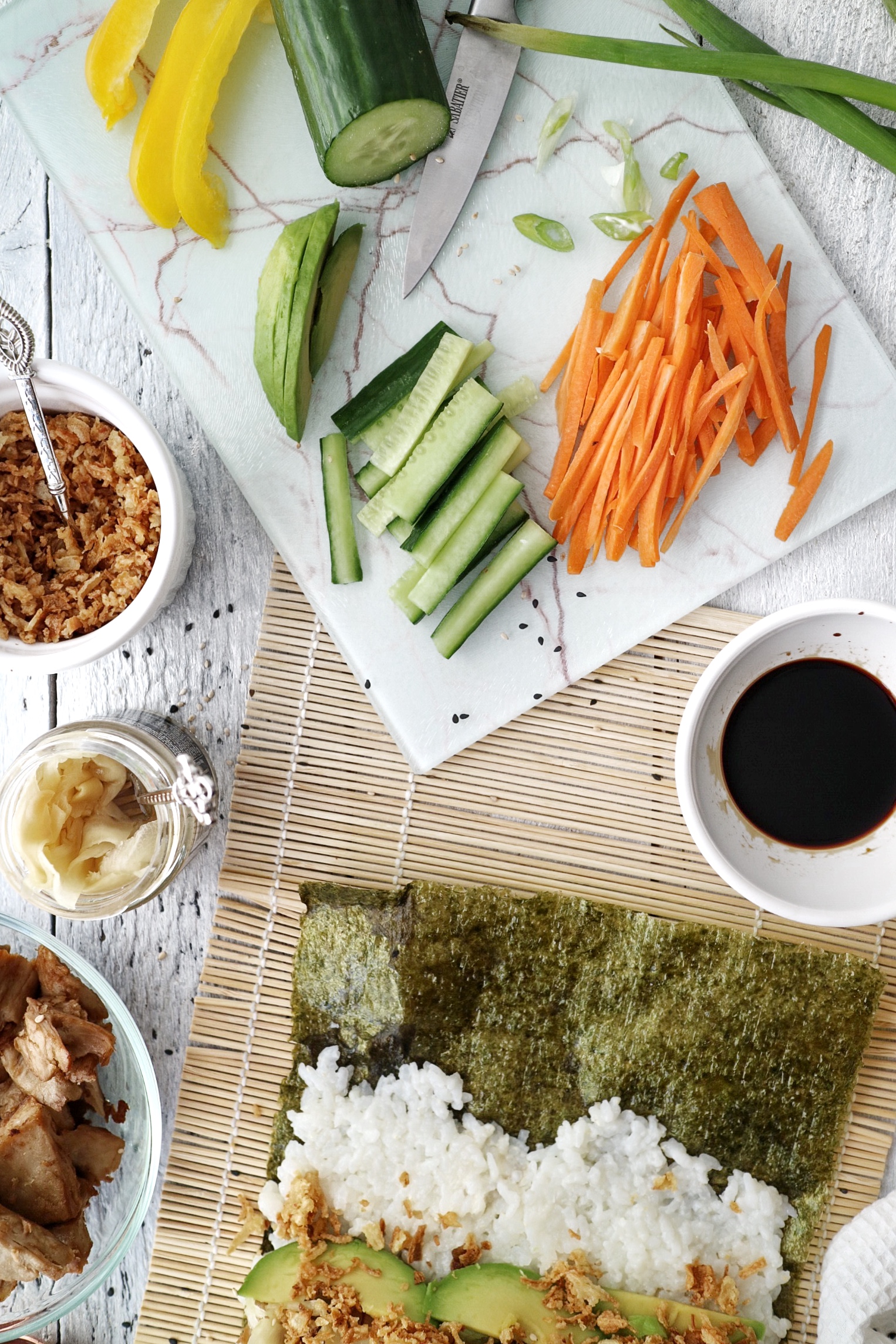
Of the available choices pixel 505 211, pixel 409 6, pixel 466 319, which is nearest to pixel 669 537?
pixel 466 319

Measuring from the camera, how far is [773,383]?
181 centimetres

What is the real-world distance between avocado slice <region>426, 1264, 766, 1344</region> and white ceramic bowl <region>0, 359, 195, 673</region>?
1.25m

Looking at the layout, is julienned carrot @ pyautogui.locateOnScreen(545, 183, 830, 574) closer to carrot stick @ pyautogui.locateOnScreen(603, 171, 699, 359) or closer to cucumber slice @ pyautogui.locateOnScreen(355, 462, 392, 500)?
carrot stick @ pyautogui.locateOnScreen(603, 171, 699, 359)

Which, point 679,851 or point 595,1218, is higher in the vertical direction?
point 679,851

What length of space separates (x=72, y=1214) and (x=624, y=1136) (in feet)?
3.29

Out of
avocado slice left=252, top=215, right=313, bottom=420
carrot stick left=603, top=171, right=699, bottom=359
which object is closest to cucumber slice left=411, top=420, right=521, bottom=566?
carrot stick left=603, top=171, right=699, bottom=359

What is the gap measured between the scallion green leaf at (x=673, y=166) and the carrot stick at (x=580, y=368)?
9.7 inches

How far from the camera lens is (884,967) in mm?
1908

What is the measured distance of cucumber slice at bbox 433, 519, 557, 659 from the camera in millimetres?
1853

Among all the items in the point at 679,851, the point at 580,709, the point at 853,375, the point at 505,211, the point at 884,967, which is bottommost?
the point at 884,967

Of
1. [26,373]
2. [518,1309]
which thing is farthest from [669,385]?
[518,1309]

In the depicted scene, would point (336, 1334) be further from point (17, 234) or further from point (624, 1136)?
point (17, 234)

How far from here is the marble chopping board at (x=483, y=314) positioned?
6.23 ft

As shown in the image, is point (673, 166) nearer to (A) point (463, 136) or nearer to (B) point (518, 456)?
(A) point (463, 136)
